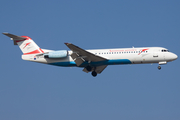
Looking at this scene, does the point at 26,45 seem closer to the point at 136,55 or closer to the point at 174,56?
the point at 136,55

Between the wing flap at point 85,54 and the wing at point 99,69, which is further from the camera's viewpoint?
the wing at point 99,69

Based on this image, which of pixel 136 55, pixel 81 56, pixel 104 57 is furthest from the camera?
pixel 104 57

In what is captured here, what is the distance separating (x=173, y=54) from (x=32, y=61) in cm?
1947

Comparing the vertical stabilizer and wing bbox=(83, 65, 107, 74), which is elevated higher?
the vertical stabilizer

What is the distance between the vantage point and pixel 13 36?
123ft

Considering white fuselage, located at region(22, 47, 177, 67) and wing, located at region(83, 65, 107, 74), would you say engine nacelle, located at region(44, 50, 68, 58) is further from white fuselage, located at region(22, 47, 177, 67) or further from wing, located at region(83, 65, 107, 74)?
wing, located at region(83, 65, 107, 74)

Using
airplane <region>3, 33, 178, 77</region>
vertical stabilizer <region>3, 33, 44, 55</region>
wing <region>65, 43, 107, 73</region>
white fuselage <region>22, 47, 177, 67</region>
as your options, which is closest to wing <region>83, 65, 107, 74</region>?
airplane <region>3, 33, 178, 77</region>

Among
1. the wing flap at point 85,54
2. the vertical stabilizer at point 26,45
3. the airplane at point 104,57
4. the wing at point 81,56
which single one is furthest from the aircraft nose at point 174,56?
the vertical stabilizer at point 26,45

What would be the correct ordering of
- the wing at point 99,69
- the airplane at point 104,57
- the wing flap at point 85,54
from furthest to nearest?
the wing at point 99,69 → the airplane at point 104,57 → the wing flap at point 85,54

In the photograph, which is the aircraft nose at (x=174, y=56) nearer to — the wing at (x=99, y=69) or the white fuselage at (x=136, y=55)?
the white fuselage at (x=136, y=55)

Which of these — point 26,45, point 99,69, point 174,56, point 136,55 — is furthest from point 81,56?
point 174,56

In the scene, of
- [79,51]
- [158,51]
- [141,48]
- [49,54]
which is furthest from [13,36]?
[158,51]

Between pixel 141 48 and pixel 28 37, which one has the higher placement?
pixel 28 37

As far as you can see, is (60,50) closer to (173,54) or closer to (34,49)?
(34,49)
